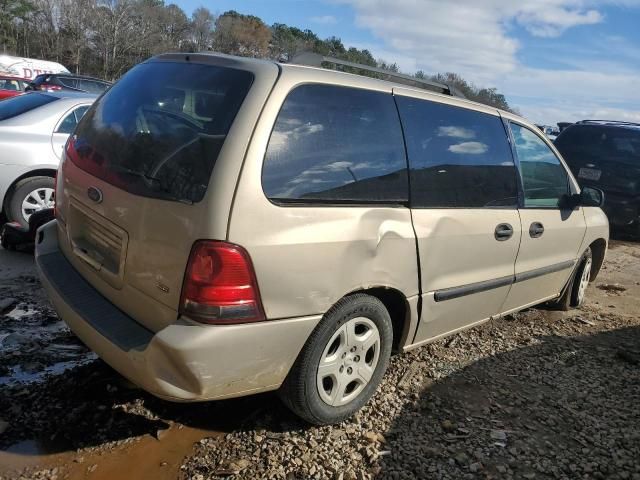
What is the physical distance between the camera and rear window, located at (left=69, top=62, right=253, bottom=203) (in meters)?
2.42

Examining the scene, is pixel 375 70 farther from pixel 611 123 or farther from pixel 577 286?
pixel 611 123

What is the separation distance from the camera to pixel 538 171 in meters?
4.22

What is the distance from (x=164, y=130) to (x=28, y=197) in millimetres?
3700

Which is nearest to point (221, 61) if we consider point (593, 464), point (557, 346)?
point (593, 464)

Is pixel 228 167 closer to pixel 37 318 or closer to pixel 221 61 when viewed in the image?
pixel 221 61

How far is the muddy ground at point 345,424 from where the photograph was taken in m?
2.62

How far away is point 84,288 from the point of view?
2865 millimetres

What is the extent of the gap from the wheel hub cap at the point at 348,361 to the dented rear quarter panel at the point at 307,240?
0.82 feet

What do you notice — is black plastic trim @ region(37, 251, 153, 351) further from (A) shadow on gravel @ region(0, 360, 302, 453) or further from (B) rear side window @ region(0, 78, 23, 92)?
(B) rear side window @ region(0, 78, 23, 92)

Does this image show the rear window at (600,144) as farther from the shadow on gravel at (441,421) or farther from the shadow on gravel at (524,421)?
the shadow on gravel at (441,421)

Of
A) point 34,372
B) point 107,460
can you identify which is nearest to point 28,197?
point 34,372

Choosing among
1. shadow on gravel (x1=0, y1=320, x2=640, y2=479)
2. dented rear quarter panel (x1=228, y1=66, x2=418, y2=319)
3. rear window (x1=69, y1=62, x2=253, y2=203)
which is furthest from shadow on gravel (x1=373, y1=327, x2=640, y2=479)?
rear window (x1=69, y1=62, x2=253, y2=203)

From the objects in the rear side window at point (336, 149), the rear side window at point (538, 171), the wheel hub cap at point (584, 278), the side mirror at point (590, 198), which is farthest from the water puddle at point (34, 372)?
the wheel hub cap at point (584, 278)

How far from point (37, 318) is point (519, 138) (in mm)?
3734
